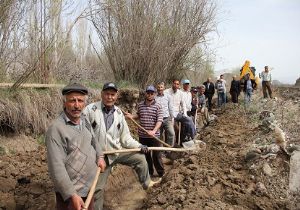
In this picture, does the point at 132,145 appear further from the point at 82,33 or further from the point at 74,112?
the point at 82,33

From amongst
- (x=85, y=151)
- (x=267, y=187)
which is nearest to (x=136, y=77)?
(x=267, y=187)

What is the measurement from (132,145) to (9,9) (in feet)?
12.4

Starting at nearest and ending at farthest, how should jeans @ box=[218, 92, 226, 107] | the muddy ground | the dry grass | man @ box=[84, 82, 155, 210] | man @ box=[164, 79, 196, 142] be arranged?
man @ box=[84, 82, 155, 210] → the muddy ground → the dry grass → man @ box=[164, 79, 196, 142] → jeans @ box=[218, 92, 226, 107]

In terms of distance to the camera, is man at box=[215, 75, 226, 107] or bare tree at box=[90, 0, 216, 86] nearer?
bare tree at box=[90, 0, 216, 86]

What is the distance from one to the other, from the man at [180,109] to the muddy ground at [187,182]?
875mm

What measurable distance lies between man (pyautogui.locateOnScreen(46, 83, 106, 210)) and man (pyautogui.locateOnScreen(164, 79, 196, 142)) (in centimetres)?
458

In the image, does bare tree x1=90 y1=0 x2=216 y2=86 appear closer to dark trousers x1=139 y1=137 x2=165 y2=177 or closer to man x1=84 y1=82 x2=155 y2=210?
dark trousers x1=139 y1=137 x2=165 y2=177

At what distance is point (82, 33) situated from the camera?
23188mm

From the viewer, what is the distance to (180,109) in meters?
8.02

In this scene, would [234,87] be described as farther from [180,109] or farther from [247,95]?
[180,109]

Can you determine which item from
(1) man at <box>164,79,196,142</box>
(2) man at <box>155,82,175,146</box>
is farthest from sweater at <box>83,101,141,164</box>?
(1) man at <box>164,79,196,142</box>

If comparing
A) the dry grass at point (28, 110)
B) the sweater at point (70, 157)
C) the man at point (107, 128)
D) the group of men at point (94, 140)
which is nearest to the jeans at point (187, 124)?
the group of men at point (94, 140)

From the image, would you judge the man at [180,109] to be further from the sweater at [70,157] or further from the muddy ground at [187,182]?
the sweater at [70,157]

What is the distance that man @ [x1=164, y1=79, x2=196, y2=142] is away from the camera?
7.82 metres
